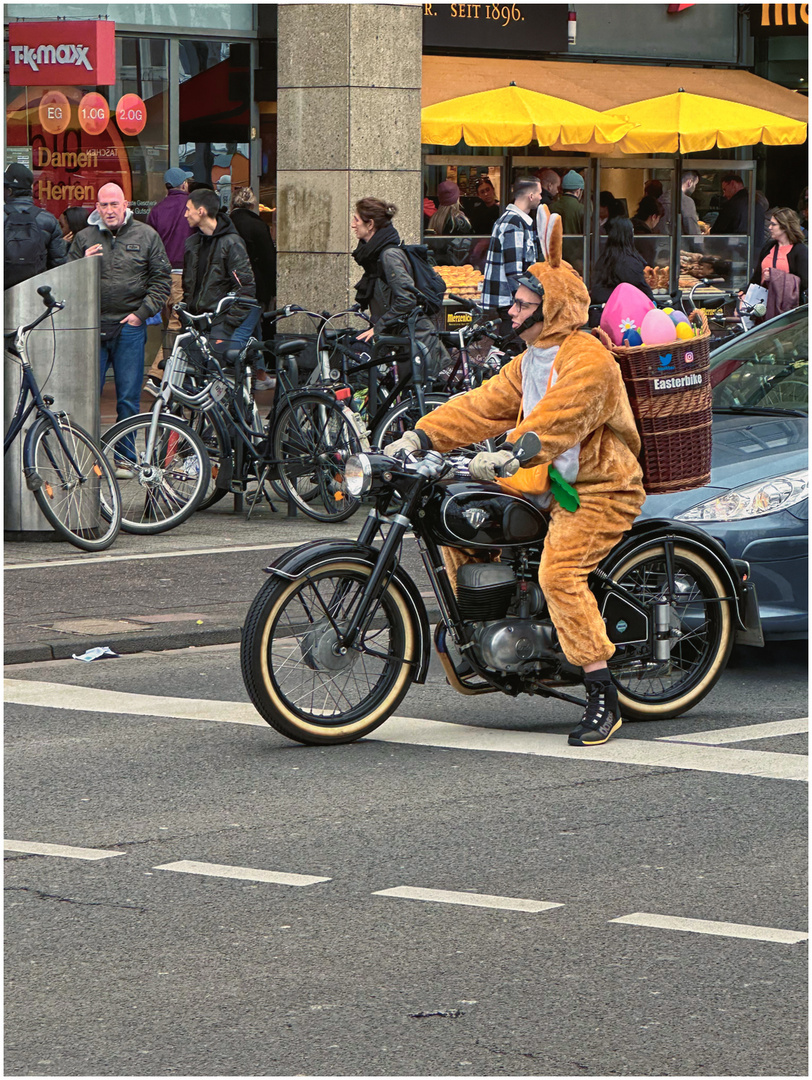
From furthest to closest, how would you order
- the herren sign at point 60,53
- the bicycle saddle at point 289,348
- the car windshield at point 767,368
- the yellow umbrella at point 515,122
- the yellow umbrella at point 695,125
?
the yellow umbrella at point 695,125 < the yellow umbrella at point 515,122 < the herren sign at point 60,53 < the bicycle saddle at point 289,348 < the car windshield at point 767,368

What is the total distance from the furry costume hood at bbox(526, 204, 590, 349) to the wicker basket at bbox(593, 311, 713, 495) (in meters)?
0.23

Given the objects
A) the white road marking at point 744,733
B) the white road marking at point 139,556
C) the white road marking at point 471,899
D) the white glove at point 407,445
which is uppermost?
the white glove at point 407,445

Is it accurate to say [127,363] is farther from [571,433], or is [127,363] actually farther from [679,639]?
[571,433]

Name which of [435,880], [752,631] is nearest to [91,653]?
[752,631]

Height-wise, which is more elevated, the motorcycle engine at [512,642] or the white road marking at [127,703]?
the motorcycle engine at [512,642]

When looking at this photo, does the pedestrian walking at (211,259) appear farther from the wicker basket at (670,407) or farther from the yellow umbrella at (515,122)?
the wicker basket at (670,407)

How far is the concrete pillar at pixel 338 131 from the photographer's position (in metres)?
15.8

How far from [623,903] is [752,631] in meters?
2.60

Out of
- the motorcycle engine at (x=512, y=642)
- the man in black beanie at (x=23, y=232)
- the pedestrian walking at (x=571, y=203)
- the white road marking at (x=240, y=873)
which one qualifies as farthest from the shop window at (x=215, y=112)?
the white road marking at (x=240, y=873)

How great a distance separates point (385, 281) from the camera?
1341cm

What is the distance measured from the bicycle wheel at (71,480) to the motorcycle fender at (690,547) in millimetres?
4579

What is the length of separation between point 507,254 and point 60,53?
4.90 metres

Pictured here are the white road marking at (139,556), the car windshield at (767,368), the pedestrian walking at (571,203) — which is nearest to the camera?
the car windshield at (767,368)

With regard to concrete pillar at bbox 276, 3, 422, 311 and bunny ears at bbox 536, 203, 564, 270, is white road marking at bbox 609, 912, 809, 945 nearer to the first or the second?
bunny ears at bbox 536, 203, 564, 270
